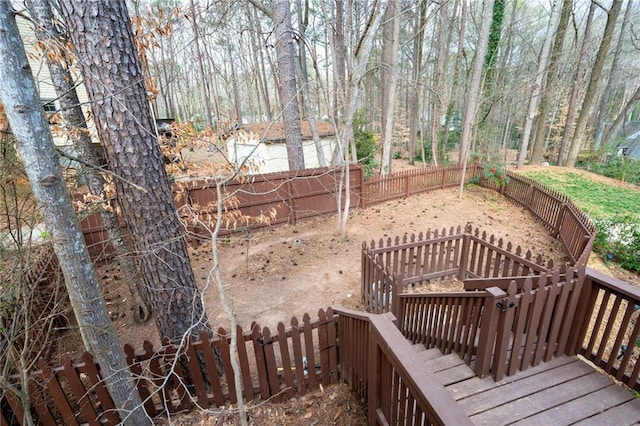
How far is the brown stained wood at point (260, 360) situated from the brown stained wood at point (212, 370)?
1.33ft

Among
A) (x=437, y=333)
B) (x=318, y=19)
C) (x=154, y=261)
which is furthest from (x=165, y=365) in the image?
(x=318, y=19)

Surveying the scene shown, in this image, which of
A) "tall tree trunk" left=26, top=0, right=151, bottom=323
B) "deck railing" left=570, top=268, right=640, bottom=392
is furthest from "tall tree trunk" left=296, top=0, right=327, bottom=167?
"deck railing" left=570, top=268, right=640, bottom=392

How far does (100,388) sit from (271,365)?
151 cm

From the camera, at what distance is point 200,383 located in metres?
2.85

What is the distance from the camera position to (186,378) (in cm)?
312

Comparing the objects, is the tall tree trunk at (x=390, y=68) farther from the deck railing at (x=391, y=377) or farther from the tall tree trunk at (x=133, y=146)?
the deck railing at (x=391, y=377)

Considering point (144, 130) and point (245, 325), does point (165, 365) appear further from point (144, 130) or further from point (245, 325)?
point (144, 130)

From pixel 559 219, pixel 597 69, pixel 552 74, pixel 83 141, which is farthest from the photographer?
pixel 552 74

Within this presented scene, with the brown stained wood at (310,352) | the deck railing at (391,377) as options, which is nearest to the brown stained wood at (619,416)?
the deck railing at (391,377)

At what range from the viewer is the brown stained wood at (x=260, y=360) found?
284 centimetres

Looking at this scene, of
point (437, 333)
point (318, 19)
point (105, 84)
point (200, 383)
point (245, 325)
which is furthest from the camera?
point (318, 19)

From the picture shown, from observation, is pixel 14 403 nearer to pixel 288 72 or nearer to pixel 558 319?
pixel 558 319

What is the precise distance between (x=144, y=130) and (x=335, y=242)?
5.25 meters

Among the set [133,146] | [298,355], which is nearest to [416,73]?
[133,146]
